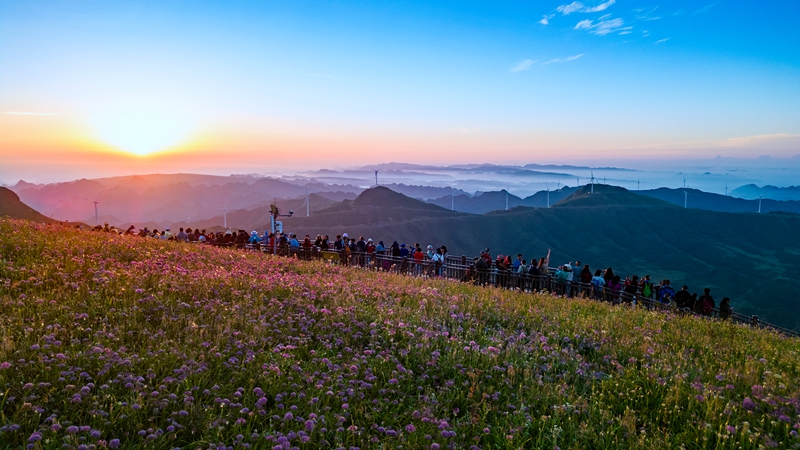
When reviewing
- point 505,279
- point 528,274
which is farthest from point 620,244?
point 528,274

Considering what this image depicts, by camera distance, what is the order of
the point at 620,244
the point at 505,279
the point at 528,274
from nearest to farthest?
the point at 528,274 → the point at 505,279 → the point at 620,244

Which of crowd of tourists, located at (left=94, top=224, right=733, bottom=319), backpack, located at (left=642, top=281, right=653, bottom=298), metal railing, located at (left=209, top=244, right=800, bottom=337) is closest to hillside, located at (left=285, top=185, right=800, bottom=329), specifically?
crowd of tourists, located at (left=94, top=224, right=733, bottom=319)

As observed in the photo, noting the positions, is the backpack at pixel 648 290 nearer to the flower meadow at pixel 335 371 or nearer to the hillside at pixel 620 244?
the flower meadow at pixel 335 371

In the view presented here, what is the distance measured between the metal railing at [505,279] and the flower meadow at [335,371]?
6.64 meters

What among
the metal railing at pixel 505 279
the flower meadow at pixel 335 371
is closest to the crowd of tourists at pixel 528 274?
the metal railing at pixel 505 279

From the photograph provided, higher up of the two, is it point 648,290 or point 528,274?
point 528,274

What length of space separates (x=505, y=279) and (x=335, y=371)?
14981 millimetres

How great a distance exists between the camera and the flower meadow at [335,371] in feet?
18.0

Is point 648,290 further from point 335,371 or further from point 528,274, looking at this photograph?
point 335,371

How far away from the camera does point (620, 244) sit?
187 meters

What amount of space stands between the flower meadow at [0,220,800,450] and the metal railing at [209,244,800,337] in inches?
261

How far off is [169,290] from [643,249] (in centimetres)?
19246

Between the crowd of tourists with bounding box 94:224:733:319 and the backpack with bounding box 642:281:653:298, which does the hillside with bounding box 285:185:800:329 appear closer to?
the crowd of tourists with bounding box 94:224:733:319

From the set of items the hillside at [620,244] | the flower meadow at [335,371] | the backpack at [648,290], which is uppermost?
the flower meadow at [335,371]
